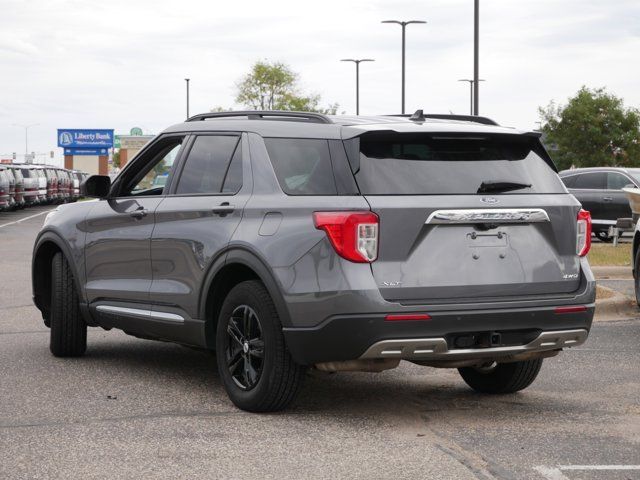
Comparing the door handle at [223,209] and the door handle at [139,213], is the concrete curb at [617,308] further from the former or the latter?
the door handle at [223,209]

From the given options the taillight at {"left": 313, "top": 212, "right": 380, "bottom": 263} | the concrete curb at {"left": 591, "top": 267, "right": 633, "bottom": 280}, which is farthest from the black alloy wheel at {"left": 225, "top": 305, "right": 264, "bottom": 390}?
the concrete curb at {"left": 591, "top": 267, "right": 633, "bottom": 280}

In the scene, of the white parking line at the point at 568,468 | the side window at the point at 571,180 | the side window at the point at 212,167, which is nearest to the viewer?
the white parking line at the point at 568,468

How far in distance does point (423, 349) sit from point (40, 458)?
2.04 meters

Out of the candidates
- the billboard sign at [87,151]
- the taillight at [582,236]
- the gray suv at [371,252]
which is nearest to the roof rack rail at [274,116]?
the gray suv at [371,252]

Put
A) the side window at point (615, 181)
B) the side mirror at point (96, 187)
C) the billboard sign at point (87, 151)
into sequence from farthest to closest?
the billboard sign at point (87, 151) < the side window at point (615, 181) < the side mirror at point (96, 187)

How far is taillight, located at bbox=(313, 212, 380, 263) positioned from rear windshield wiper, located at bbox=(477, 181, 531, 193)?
0.71m

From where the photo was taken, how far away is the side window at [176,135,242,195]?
25.0 feet

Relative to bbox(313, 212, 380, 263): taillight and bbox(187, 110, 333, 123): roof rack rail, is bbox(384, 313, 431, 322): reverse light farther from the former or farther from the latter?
bbox(187, 110, 333, 123): roof rack rail

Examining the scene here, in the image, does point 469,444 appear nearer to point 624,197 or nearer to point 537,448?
point 537,448

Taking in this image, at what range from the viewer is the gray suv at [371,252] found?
6.62m

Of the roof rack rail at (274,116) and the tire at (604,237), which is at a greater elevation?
the roof rack rail at (274,116)

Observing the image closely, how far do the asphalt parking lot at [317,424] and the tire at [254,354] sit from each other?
0.12 m

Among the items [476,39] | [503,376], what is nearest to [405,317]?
[503,376]

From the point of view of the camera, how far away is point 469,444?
6328 mm
